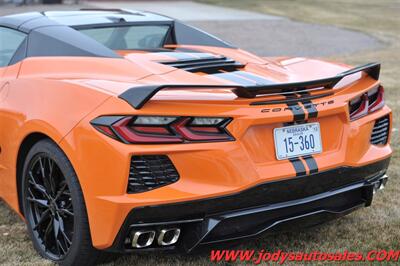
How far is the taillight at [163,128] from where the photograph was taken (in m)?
2.54

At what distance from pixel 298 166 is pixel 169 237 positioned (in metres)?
0.71

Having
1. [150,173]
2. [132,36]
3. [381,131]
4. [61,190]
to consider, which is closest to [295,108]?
[150,173]

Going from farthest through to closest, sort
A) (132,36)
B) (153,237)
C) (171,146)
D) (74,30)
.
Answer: (132,36) → (74,30) → (153,237) → (171,146)

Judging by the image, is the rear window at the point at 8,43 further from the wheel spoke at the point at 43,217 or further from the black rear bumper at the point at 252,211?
the black rear bumper at the point at 252,211

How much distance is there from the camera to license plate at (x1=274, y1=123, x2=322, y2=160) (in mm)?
2779

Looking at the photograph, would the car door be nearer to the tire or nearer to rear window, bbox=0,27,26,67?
rear window, bbox=0,27,26,67

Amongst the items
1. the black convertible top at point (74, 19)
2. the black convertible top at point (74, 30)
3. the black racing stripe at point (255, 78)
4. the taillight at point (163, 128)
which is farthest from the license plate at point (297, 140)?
the black convertible top at point (74, 19)

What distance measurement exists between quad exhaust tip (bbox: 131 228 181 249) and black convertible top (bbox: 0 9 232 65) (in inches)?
43.9

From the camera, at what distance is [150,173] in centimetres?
256

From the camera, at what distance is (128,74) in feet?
9.98

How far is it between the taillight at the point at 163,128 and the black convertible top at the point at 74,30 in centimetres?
81

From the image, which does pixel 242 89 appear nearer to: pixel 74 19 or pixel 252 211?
pixel 252 211

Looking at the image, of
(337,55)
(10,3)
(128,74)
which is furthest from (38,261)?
(10,3)

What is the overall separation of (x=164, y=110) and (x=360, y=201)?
4.34ft
